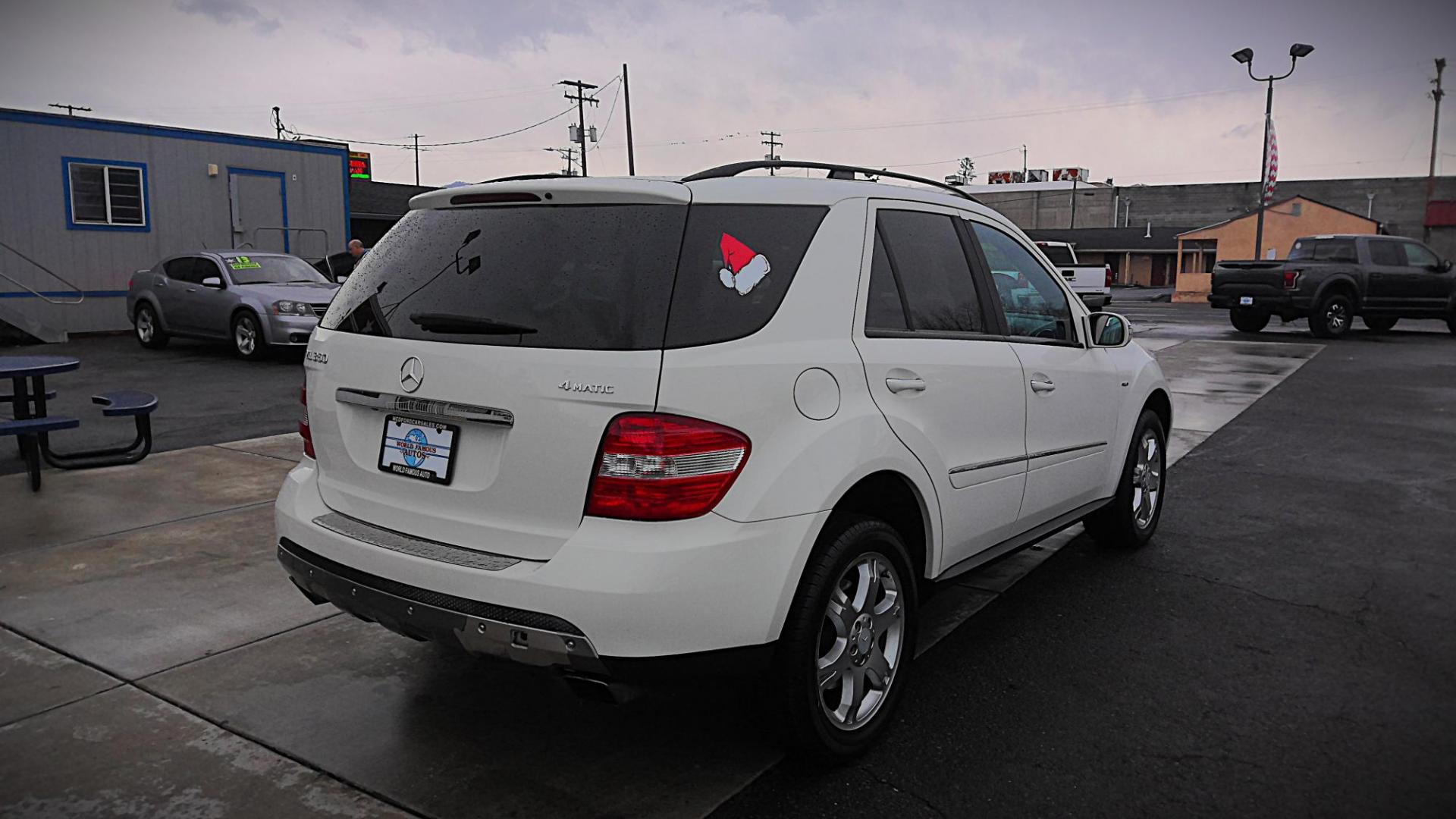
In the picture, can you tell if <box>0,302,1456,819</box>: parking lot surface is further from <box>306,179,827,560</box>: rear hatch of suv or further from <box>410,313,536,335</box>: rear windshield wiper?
<box>410,313,536,335</box>: rear windshield wiper

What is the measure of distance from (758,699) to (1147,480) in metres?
3.40

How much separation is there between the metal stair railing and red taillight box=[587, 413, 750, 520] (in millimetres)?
19739

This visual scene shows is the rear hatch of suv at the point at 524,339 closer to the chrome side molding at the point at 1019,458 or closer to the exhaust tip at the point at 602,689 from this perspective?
the exhaust tip at the point at 602,689

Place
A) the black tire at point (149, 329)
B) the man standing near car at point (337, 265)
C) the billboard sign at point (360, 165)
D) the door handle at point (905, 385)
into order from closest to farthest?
the door handle at point (905, 385)
the black tire at point (149, 329)
the man standing near car at point (337, 265)
the billboard sign at point (360, 165)

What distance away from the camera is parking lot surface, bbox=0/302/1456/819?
3049mm

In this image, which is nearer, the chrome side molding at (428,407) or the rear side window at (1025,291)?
the chrome side molding at (428,407)

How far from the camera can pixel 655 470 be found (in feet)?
8.94

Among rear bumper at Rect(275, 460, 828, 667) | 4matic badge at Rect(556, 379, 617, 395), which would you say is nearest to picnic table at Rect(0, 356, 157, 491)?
rear bumper at Rect(275, 460, 828, 667)

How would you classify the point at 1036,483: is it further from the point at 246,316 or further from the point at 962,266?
the point at 246,316

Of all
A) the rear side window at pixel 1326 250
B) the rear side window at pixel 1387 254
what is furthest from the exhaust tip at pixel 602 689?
the rear side window at pixel 1387 254

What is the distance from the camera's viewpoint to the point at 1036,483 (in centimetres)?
428

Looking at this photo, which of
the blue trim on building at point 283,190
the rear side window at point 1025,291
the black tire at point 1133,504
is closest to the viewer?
the rear side window at point 1025,291

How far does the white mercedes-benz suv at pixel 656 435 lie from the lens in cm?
274

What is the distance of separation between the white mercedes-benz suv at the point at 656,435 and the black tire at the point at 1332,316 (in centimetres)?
1998
